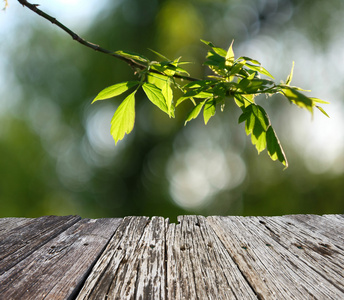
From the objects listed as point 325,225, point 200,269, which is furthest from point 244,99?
point 325,225

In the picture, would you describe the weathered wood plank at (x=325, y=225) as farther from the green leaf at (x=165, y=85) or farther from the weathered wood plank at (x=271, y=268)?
the green leaf at (x=165, y=85)

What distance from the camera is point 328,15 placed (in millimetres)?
6676

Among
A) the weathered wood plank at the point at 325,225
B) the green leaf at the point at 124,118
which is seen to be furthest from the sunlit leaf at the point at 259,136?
the weathered wood plank at the point at 325,225

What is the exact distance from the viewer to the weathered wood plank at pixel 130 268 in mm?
624

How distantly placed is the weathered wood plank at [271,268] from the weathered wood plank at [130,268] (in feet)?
0.63

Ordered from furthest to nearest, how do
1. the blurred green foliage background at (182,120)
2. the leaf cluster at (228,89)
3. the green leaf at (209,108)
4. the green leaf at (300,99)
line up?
the blurred green foliage background at (182,120)
the green leaf at (209,108)
the leaf cluster at (228,89)
the green leaf at (300,99)

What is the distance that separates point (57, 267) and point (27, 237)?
282 mm

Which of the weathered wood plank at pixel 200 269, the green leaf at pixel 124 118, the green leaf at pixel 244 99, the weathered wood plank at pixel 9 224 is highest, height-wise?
the green leaf at pixel 244 99

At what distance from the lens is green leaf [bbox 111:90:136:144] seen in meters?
0.71

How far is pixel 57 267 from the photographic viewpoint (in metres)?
0.73

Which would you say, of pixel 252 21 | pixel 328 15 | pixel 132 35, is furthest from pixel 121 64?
pixel 328 15

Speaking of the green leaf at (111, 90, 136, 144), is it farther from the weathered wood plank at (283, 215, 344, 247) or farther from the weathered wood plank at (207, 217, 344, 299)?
the weathered wood plank at (283, 215, 344, 247)

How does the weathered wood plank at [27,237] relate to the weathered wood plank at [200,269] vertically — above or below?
below

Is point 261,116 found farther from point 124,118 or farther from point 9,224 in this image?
point 9,224
